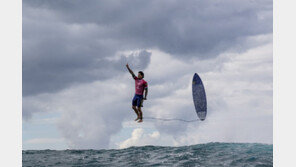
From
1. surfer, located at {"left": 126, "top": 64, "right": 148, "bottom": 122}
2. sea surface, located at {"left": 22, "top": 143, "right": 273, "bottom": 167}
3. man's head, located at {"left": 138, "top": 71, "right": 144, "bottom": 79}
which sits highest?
man's head, located at {"left": 138, "top": 71, "right": 144, "bottom": 79}

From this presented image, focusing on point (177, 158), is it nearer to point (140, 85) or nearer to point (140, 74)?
point (140, 85)

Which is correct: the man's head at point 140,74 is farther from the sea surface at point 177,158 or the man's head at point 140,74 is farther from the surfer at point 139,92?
the sea surface at point 177,158

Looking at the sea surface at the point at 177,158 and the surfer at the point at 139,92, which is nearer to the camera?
the sea surface at the point at 177,158

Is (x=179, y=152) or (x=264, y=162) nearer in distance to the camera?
(x=264, y=162)

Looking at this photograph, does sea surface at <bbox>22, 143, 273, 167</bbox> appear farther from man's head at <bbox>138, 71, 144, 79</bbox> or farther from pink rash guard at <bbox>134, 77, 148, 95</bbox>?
man's head at <bbox>138, 71, 144, 79</bbox>

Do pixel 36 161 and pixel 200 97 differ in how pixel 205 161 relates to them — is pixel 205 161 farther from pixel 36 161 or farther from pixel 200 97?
pixel 36 161

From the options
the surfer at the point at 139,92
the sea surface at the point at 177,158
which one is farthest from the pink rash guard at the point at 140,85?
the sea surface at the point at 177,158

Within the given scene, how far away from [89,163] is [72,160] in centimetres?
207

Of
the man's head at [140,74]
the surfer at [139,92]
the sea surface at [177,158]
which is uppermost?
the man's head at [140,74]

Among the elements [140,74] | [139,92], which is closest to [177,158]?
[139,92]

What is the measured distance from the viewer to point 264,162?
53.7ft

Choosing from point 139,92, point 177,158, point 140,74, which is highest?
point 140,74

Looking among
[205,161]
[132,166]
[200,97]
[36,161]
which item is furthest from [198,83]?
[36,161]

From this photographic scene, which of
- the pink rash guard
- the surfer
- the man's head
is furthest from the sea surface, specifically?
the man's head
